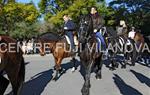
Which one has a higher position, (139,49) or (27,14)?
(27,14)

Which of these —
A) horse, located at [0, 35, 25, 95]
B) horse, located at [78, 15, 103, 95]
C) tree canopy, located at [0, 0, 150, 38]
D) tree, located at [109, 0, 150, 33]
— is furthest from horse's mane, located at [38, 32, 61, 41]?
tree, located at [109, 0, 150, 33]

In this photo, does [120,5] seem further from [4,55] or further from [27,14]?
[4,55]

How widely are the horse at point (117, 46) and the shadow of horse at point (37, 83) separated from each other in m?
3.48

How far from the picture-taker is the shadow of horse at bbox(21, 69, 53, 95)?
1320 centimetres

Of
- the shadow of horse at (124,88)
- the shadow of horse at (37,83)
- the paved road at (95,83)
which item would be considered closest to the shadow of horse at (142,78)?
the paved road at (95,83)

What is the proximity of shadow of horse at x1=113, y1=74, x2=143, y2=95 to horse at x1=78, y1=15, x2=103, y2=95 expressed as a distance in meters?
1.27

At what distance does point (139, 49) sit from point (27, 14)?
31.6m

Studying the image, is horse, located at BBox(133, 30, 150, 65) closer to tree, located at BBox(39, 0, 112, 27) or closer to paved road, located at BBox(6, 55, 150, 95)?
paved road, located at BBox(6, 55, 150, 95)

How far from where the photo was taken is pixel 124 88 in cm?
1408

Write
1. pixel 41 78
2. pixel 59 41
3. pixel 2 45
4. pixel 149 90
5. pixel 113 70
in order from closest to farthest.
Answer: pixel 2 45 → pixel 149 90 → pixel 41 78 → pixel 59 41 → pixel 113 70

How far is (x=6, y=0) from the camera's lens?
5294 centimetres

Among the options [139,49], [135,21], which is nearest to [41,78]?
[139,49]

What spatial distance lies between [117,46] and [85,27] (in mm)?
9715

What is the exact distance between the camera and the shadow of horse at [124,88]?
13.1 m
